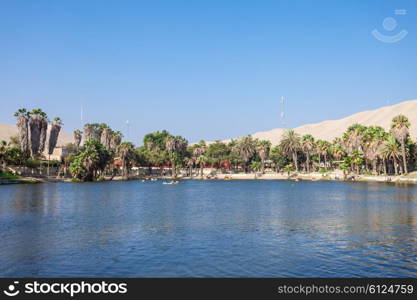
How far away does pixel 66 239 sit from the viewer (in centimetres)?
3059

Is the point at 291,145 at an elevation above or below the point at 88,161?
above

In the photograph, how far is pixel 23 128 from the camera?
409 feet

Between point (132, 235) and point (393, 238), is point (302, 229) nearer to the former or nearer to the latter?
point (393, 238)

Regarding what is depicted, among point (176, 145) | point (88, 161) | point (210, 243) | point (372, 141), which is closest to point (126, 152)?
point (88, 161)

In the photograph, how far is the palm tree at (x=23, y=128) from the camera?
12425 centimetres

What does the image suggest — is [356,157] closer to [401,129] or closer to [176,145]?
[401,129]

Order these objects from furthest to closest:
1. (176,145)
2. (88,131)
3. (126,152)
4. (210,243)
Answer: (88,131) < (176,145) < (126,152) < (210,243)

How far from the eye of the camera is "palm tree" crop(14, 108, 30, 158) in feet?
408

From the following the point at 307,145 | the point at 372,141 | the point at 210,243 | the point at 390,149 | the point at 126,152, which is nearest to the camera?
the point at 210,243

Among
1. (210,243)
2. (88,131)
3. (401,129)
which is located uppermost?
(88,131)

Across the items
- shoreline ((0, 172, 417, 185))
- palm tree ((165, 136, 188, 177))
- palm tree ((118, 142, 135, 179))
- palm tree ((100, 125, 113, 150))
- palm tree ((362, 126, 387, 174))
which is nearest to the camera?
shoreline ((0, 172, 417, 185))

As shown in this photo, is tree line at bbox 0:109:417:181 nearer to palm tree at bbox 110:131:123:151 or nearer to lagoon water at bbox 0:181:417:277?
palm tree at bbox 110:131:123:151

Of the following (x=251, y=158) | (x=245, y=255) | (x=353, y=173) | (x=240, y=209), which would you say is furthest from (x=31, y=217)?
(x=251, y=158)

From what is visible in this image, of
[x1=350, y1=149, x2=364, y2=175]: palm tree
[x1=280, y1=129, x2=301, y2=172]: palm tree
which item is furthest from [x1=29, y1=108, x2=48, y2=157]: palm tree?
[x1=350, y1=149, x2=364, y2=175]: palm tree
